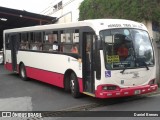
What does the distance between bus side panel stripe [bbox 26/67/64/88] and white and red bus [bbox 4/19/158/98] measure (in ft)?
0.13

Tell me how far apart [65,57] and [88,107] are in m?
2.75

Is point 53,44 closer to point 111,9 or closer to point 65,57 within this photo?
point 65,57

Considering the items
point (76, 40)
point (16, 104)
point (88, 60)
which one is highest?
point (76, 40)

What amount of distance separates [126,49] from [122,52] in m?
0.19

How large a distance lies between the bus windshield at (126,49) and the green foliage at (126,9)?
6.01 meters

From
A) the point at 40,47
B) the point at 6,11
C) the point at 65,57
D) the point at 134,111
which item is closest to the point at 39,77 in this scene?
the point at 40,47

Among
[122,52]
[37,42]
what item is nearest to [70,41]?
[122,52]

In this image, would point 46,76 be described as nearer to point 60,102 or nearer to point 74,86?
point 74,86

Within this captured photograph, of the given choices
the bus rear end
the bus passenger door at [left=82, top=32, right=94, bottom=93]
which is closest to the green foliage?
the bus rear end

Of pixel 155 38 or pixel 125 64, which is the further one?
pixel 155 38

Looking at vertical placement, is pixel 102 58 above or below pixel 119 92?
above

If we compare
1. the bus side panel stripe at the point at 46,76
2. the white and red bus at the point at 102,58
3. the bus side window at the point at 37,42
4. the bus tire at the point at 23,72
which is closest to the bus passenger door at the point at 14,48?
the bus tire at the point at 23,72

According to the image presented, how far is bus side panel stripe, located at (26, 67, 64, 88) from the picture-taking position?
45.4 ft

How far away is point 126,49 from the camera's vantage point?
37.3ft
